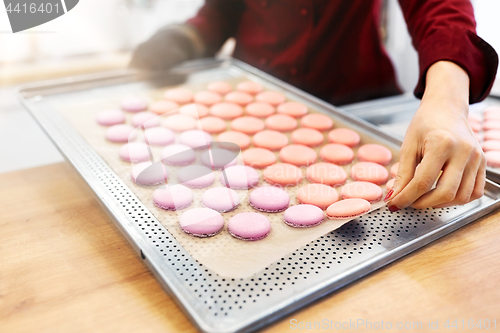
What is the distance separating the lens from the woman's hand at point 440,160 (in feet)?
2.77

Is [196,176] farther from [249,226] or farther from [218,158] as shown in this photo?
[249,226]

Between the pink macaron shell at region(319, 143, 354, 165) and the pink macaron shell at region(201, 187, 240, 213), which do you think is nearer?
the pink macaron shell at region(201, 187, 240, 213)

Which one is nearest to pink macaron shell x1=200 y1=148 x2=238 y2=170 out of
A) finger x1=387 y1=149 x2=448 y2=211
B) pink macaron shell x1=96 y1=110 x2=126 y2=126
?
pink macaron shell x1=96 y1=110 x2=126 y2=126

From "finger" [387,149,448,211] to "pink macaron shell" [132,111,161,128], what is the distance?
85 cm

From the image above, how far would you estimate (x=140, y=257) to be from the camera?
87cm

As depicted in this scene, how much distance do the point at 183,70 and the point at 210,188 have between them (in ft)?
2.73

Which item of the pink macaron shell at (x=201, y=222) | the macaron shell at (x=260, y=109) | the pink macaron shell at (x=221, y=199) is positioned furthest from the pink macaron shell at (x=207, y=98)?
the pink macaron shell at (x=201, y=222)

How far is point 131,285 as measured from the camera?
2.67 feet

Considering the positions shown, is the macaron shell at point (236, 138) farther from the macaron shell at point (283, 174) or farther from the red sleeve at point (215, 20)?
the red sleeve at point (215, 20)

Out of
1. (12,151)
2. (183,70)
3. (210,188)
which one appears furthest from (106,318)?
(183,70)

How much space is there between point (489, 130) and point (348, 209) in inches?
27.2

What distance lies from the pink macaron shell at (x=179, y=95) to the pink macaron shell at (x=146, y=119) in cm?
14

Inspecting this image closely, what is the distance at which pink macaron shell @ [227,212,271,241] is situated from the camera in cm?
90

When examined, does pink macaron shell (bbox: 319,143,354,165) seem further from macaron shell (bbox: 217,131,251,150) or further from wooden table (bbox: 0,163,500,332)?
wooden table (bbox: 0,163,500,332)
